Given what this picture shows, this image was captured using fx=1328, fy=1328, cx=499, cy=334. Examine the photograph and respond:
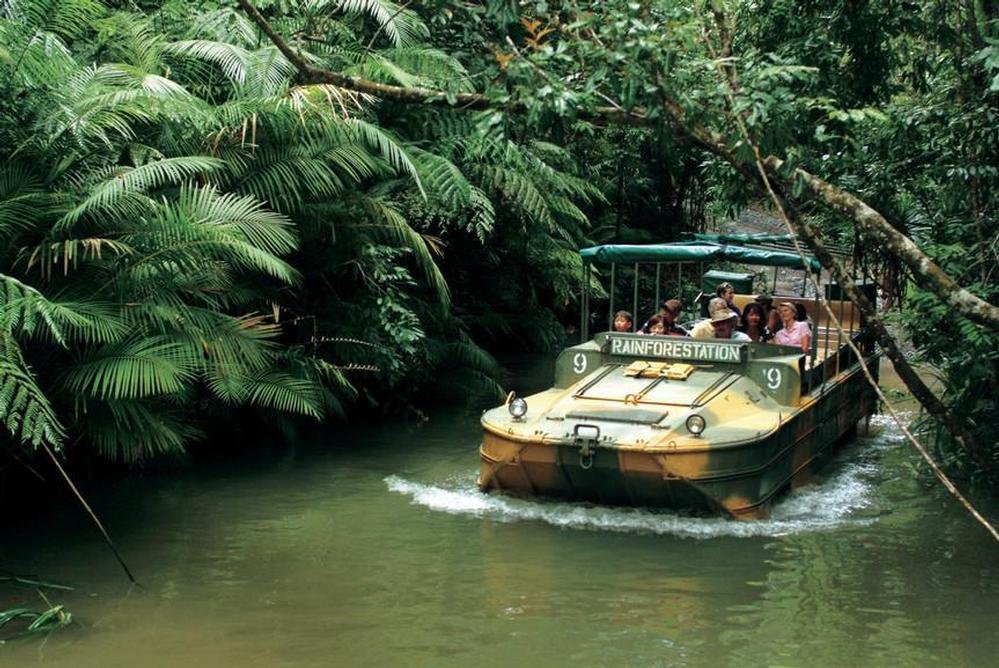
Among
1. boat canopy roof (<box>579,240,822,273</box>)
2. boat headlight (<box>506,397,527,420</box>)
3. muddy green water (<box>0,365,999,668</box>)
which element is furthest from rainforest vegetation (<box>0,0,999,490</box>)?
boat headlight (<box>506,397,527,420</box>)

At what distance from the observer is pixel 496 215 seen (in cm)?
1736

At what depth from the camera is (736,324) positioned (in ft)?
42.2

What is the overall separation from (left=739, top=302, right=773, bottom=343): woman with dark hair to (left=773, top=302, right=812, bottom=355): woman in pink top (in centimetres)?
18

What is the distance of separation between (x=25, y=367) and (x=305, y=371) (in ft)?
15.0

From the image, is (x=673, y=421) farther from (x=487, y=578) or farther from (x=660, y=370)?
(x=487, y=578)

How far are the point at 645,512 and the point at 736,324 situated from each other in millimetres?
2751

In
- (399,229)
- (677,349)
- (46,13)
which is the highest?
(46,13)

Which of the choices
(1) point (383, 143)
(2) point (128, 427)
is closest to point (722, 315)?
(1) point (383, 143)

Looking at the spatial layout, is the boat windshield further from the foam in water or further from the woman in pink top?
the woman in pink top

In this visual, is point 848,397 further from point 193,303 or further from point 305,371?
point 193,303

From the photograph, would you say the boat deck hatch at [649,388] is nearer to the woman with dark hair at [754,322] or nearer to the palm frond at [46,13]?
the woman with dark hair at [754,322]

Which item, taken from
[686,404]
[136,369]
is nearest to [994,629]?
[686,404]

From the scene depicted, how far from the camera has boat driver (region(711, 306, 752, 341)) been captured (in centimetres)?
1240

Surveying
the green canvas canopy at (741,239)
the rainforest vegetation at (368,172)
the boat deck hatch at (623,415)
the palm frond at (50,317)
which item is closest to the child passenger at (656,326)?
the green canvas canopy at (741,239)
